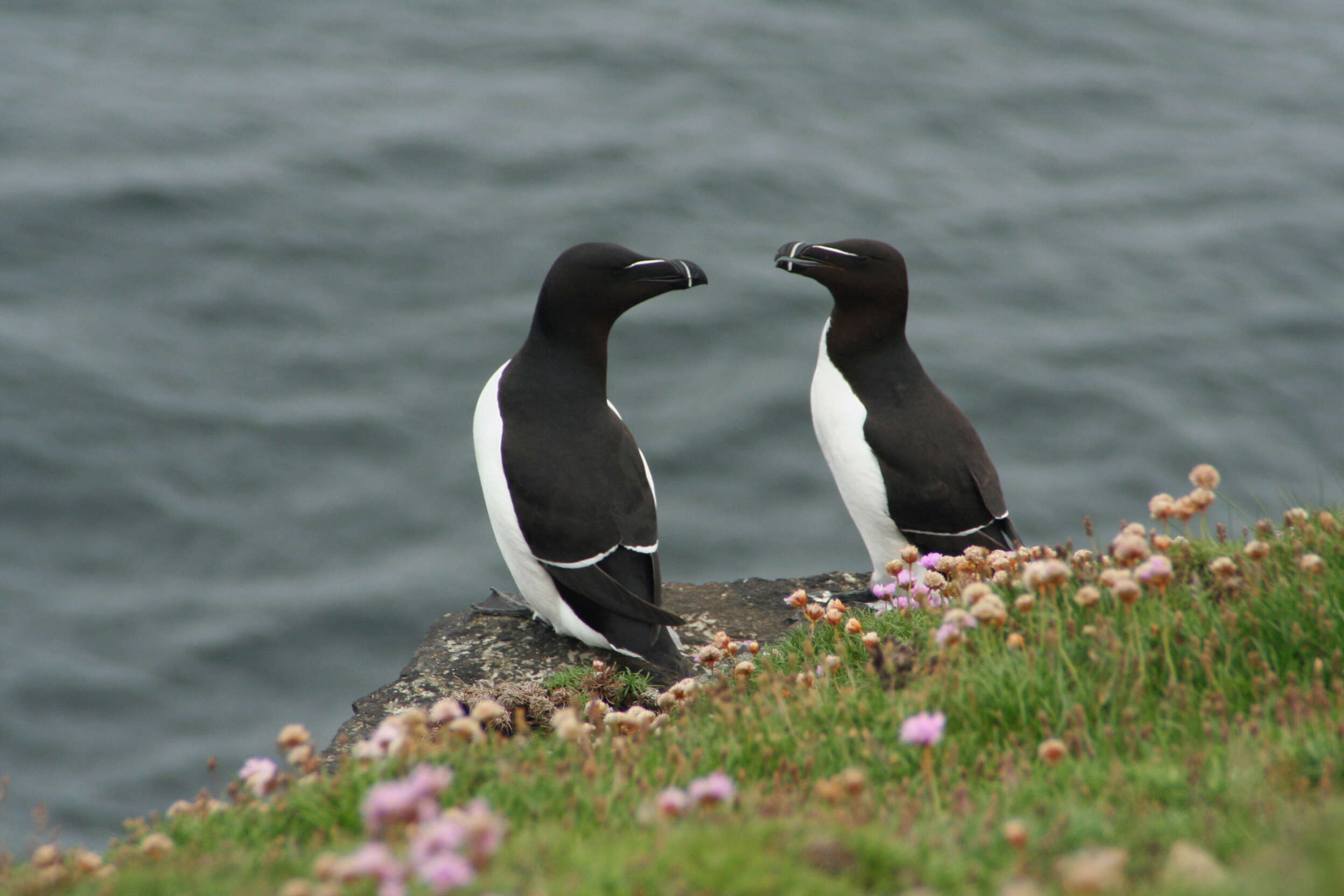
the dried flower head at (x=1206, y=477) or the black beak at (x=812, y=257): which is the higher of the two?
the black beak at (x=812, y=257)

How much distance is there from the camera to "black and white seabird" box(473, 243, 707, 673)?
18.7 feet

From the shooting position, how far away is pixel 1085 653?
3.52 meters

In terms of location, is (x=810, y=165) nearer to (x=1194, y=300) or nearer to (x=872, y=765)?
(x=1194, y=300)

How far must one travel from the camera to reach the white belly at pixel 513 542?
5.89 m

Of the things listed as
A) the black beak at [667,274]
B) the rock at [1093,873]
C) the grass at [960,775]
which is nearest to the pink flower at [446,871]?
the grass at [960,775]

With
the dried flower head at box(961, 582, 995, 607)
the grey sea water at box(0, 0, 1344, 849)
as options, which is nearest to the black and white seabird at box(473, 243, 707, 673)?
the dried flower head at box(961, 582, 995, 607)

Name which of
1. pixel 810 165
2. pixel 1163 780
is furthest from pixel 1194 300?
pixel 1163 780

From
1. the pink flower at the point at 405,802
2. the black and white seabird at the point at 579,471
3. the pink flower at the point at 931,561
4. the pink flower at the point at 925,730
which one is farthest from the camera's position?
the black and white seabird at the point at 579,471

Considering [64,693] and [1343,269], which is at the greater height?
[1343,269]

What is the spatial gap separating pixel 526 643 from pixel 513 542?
567mm

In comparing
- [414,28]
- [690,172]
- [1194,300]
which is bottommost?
[1194,300]

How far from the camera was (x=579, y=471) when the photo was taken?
5.87m

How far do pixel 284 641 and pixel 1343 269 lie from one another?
34.9 ft

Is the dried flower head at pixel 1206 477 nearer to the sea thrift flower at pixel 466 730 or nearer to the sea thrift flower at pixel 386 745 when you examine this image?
the sea thrift flower at pixel 466 730
